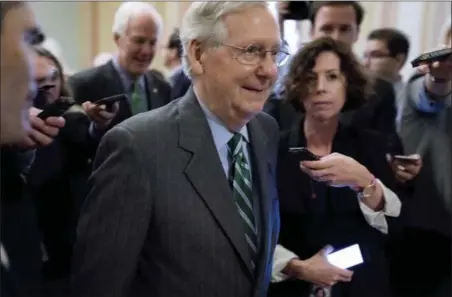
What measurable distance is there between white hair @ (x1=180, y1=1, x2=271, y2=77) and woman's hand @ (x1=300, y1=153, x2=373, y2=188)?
0.38 meters

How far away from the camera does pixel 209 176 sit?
3.84 feet

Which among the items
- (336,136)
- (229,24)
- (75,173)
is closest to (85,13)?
(75,173)

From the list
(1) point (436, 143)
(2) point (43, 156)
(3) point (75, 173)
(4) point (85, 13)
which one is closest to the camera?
(2) point (43, 156)

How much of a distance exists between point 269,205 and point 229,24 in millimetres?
396

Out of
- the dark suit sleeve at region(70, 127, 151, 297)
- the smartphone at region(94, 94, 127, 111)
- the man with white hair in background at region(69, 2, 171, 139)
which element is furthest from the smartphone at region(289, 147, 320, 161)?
the man with white hair in background at region(69, 2, 171, 139)

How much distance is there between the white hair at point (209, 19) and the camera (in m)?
1.18

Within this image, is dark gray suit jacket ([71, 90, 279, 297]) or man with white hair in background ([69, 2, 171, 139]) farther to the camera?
man with white hair in background ([69, 2, 171, 139])

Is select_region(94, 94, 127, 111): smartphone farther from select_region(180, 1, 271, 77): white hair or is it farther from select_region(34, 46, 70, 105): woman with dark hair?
select_region(180, 1, 271, 77): white hair

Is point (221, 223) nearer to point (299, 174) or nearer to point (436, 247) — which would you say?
point (299, 174)

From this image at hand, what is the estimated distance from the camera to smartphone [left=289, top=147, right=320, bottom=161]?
55.9 inches

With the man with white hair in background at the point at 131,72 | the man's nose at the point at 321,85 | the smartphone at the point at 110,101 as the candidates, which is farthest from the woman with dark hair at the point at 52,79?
the man's nose at the point at 321,85

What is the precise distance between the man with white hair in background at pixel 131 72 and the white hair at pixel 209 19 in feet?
2.93

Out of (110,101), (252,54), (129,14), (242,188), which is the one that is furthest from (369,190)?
(129,14)

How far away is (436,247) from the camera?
76.7 inches
